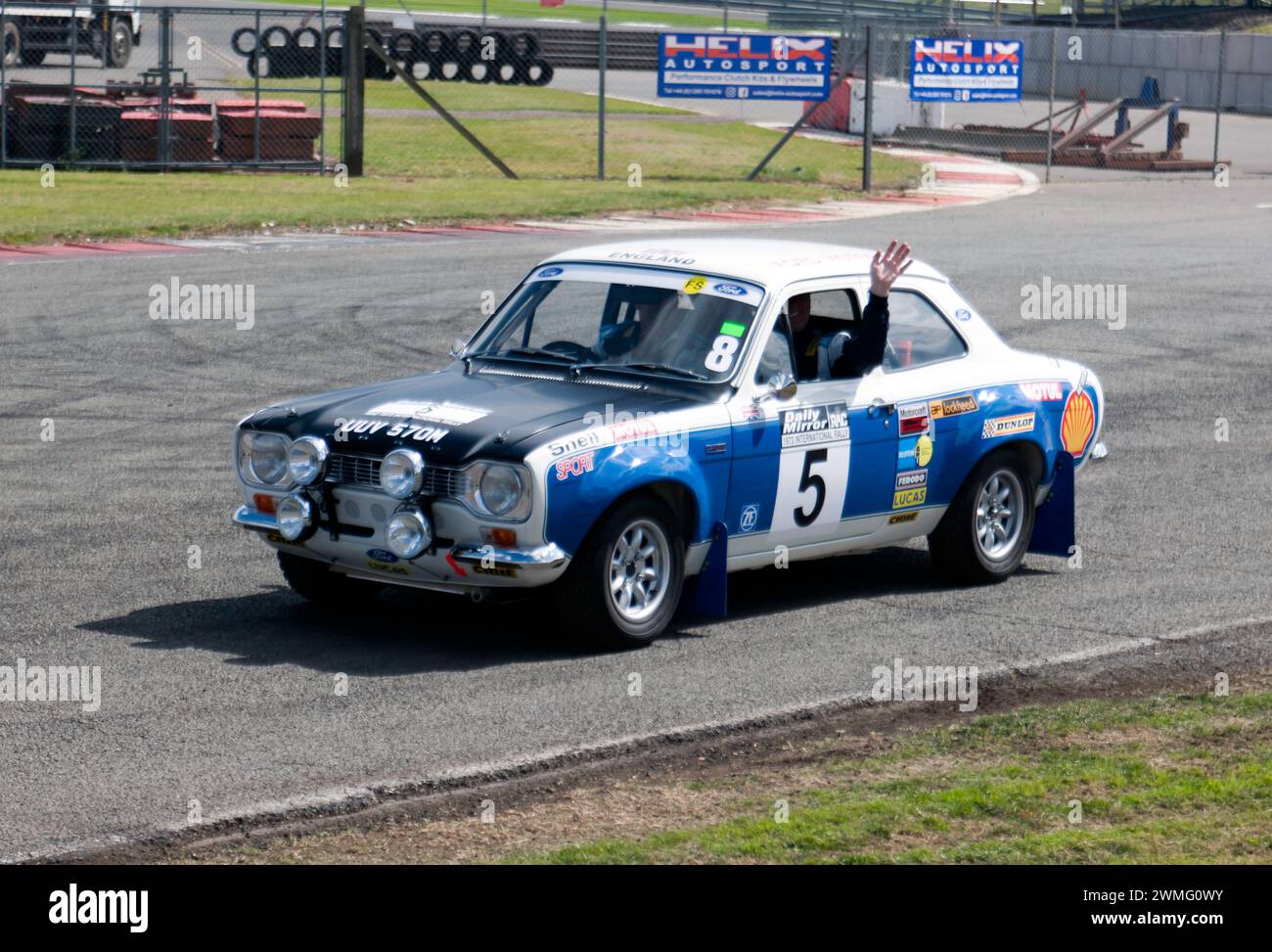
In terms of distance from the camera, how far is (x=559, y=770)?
6578 mm

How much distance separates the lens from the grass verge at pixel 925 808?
18.5 feet

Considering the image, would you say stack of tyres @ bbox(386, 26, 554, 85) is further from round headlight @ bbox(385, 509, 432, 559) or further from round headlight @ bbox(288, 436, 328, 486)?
round headlight @ bbox(385, 509, 432, 559)

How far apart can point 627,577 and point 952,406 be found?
2.12 metres

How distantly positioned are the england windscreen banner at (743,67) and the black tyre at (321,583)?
22801 mm

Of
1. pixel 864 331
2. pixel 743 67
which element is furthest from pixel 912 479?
pixel 743 67

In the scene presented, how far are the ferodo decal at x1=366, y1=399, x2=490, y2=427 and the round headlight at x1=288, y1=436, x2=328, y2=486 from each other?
273mm

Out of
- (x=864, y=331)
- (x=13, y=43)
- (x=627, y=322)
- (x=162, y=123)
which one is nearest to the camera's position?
(x=627, y=322)

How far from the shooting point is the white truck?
A: 3819 centimetres

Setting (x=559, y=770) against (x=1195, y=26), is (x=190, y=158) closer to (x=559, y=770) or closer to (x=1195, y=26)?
(x=559, y=770)

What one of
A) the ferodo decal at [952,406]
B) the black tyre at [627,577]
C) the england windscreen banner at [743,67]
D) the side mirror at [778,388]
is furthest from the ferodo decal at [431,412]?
the england windscreen banner at [743,67]

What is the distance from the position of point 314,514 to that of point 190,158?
72.4 ft

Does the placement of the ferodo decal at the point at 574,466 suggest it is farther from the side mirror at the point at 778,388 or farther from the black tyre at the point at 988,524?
the black tyre at the point at 988,524

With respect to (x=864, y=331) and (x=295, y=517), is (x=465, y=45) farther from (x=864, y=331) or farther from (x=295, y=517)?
(x=295, y=517)

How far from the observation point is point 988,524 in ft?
31.2
